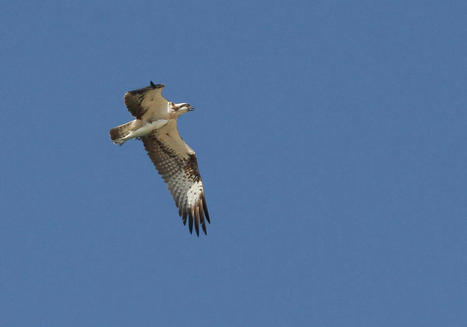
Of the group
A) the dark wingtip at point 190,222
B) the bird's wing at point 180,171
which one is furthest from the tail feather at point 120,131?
the dark wingtip at point 190,222

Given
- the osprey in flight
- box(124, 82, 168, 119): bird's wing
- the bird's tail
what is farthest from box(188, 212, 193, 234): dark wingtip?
box(124, 82, 168, 119): bird's wing

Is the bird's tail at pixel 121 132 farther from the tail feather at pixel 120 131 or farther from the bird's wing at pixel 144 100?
the bird's wing at pixel 144 100

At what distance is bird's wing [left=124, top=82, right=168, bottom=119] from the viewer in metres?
18.5

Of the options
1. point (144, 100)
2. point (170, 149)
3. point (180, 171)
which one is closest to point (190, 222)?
point (180, 171)

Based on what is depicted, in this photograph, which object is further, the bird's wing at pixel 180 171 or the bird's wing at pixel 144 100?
the bird's wing at pixel 180 171

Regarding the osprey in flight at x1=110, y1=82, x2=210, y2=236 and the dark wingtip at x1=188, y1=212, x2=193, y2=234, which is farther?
the dark wingtip at x1=188, y1=212, x2=193, y2=234

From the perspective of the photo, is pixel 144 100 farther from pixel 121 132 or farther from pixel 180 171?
pixel 180 171

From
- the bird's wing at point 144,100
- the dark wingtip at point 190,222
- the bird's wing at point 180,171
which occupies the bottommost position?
the dark wingtip at point 190,222

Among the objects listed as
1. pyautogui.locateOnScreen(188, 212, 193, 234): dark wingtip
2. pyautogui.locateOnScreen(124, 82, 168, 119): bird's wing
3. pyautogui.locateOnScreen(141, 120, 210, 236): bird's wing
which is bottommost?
pyautogui.locateOnScreen(188, 212, 193, 234): dark wingtip

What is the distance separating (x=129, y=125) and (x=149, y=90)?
1374 millimetres

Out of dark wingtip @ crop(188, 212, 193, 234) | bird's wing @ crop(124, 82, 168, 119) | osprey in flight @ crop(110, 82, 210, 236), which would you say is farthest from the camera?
dark wingtip @ crop(188, 212, 193, 234)

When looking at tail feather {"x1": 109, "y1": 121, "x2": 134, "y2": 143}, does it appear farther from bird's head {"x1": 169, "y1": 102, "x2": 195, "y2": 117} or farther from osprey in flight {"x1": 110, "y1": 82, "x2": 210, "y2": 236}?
bird's head {"x1": 169, "y1": 102, "x2": 195, "y2": 117}

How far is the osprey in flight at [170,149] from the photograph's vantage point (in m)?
19.4

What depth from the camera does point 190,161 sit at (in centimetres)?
2072
